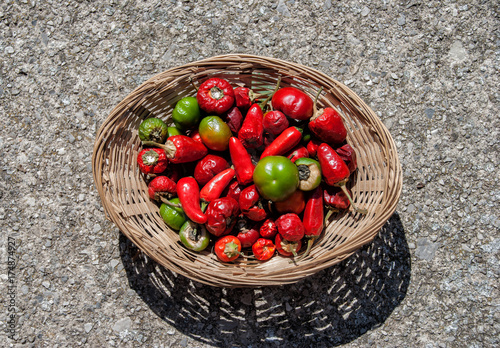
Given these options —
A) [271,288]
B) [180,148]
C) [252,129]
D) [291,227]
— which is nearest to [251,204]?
[291,227]

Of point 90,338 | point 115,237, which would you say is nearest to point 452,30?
point 115,237

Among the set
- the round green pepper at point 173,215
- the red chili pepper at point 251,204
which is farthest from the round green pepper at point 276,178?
the round green pepper at point 173,215

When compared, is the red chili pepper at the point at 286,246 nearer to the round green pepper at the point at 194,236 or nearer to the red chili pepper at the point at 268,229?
the red chili pepper at the point at 268,229

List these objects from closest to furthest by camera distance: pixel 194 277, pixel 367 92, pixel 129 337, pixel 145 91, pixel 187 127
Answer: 1. pixel 194 277
2. pixel 145 91
3. pixel 187 127
4. pixel 129 337
5. pixel 367 92

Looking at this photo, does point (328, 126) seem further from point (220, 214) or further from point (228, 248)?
point (228, 248)

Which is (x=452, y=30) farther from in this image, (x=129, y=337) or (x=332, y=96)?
(x=129, y=337)

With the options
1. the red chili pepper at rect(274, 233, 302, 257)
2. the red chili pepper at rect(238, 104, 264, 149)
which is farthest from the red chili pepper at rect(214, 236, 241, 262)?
the red chili pepper at rect(238, 104, 264, 149)

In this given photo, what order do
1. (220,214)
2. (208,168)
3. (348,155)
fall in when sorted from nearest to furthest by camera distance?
(220,214) < (348,155) < (208,168)

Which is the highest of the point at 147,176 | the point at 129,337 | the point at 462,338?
the point at 147,176
